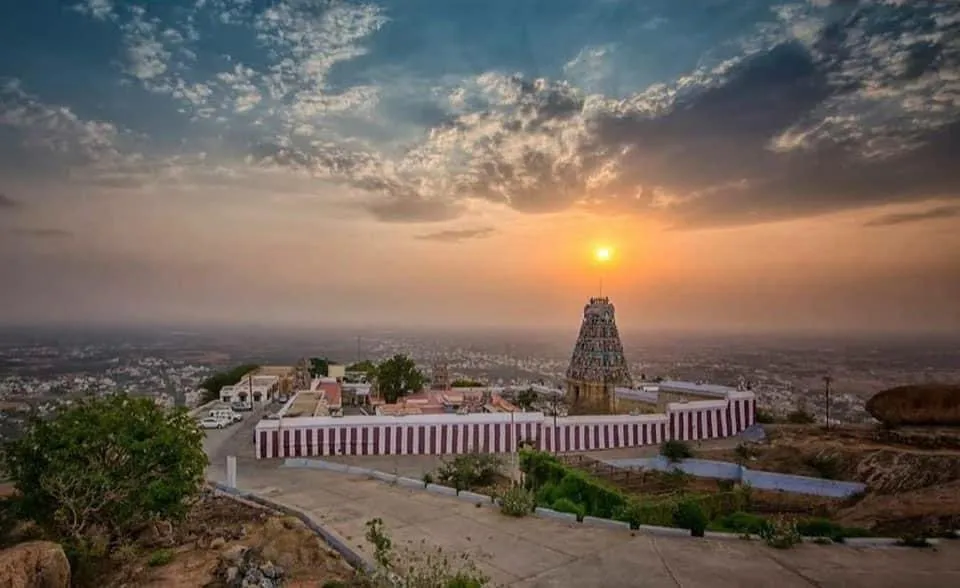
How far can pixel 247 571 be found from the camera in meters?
11.7

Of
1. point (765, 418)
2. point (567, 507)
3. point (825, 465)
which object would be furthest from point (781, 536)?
point (765, 418)

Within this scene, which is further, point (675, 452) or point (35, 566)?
point (675, 452)

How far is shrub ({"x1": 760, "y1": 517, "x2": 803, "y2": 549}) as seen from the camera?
45.4 feet

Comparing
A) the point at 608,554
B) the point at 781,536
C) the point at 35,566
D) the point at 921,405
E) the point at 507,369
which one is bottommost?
the point at 507,369

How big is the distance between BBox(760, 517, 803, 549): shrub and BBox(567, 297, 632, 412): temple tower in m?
24.6

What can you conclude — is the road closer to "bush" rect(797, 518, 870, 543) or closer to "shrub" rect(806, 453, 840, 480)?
"bush" rect(797, 518, 870, 543)

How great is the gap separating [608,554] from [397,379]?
28932mm

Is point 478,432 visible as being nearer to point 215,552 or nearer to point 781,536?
point 215,552

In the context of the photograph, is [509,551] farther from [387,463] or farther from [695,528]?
[387,463]

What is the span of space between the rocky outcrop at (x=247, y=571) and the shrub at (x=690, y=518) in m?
9.67

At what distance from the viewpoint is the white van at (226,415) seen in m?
32.4

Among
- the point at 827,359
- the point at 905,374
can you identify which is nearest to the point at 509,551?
the point at 905,374

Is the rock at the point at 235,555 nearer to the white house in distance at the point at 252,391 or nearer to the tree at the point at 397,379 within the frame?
the tree at the point at 397,379

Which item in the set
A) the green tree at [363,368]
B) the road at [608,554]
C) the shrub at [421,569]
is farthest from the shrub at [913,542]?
the green tree at [363,368]
